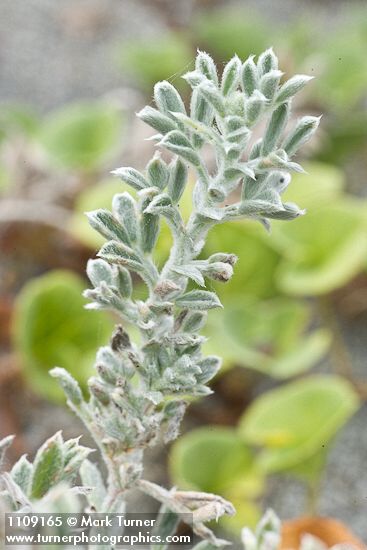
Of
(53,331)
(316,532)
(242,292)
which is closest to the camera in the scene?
(316,532)

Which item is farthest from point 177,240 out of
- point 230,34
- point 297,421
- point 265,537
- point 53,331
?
point 230,34

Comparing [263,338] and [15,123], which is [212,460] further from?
[15,123]

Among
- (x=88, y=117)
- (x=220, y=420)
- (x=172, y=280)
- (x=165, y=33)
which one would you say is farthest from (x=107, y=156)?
(x=172, y=280)

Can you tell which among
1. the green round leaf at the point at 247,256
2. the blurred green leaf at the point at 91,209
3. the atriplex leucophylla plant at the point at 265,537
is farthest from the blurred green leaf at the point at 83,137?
the atriplex leucophylla plant at the point at 265,537

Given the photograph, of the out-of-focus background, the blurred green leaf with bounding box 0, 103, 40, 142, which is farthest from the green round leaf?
the blurred green leaf with bounding box 0, 103, 40, 142

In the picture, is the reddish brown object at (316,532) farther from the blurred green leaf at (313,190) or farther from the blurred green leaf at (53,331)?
the blurred green leaf at (313,190)

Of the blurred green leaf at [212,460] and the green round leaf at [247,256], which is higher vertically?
the green round leaf at [247,256]
